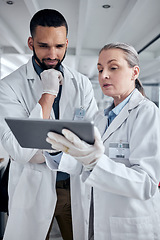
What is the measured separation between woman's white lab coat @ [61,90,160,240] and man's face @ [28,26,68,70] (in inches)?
23.4

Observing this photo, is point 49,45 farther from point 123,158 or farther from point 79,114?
point 123,158

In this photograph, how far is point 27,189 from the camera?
1.52 metres

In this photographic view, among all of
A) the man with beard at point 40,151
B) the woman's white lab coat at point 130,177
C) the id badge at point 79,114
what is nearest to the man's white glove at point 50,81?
the man with beard at point 40,151

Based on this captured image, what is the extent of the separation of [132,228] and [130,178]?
0.29 metres

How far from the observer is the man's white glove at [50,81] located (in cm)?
151

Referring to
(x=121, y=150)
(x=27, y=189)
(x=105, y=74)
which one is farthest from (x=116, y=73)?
(x=27, y=189)

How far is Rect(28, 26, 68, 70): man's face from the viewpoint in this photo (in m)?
1.53

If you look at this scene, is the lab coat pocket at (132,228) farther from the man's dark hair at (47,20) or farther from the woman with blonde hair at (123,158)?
the man's dark hair at (47,20)

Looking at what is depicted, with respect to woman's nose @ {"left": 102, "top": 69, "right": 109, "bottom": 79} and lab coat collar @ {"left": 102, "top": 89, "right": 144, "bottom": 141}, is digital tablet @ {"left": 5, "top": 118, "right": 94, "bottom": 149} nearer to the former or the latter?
lab coat collar @ {"left": 102, "top": 89, "right": 144, "bottom": 141}

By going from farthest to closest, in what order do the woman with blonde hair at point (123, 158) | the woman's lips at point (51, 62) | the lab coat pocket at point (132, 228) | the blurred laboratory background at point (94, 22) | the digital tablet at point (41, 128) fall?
the blurred laboratory background at point (94, 22) < the woman's lips at point (51, 62) < the lab coat pocket at point (132, 228) < the woman with blonde hair at point (123, 158) < the digital tablet at point (41, 128)

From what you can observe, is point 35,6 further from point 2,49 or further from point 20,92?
point 2,49

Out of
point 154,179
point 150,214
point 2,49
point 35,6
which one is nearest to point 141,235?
point 150,214

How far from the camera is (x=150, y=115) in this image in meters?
1.15

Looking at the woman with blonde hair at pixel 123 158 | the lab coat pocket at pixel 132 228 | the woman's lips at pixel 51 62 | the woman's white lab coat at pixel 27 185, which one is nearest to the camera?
the woman with blonde hair at pixel 123 158
